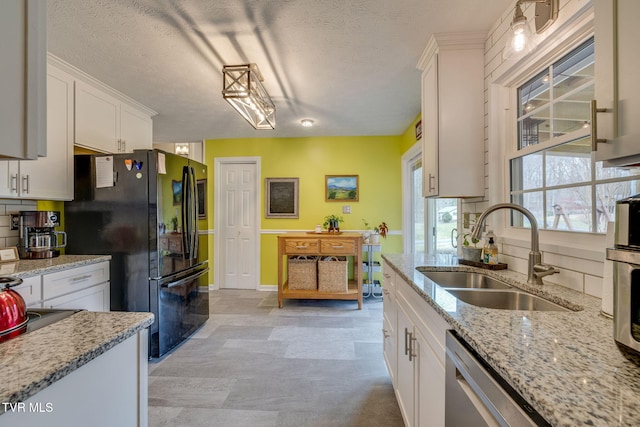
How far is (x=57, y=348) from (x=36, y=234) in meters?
2.10

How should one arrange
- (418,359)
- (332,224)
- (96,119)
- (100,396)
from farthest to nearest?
1. (332,224)
2. (96,119)
3. (418,359)
4. (100,396)

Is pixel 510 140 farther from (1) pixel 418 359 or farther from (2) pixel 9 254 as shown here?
(2) pixel 9 254

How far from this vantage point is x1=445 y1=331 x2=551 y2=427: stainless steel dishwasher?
559 millimetres

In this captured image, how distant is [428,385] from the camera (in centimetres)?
112

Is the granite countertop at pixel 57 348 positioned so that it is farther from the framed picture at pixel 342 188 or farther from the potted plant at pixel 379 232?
the framed picture at pixel 342 188

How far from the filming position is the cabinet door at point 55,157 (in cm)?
203

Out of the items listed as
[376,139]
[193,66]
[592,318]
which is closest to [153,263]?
[193,66]

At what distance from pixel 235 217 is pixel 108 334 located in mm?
3685

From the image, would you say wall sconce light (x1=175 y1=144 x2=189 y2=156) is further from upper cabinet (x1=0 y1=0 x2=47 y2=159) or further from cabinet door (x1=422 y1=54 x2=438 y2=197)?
upper cabinet (x1=0 y1=0 x2=47 y2=159)

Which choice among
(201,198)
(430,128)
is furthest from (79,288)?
(430,128)

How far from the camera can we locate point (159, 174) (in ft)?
7.59

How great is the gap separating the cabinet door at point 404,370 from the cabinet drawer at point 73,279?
7.52 feet

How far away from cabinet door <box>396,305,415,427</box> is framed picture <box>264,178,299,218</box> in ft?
9.30

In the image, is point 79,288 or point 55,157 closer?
point 79,288
